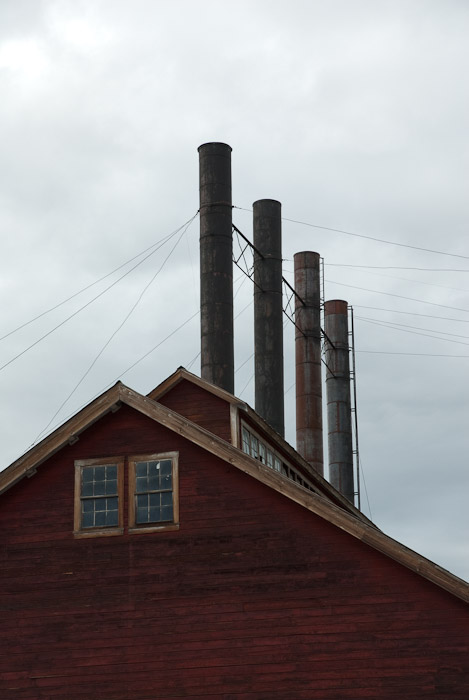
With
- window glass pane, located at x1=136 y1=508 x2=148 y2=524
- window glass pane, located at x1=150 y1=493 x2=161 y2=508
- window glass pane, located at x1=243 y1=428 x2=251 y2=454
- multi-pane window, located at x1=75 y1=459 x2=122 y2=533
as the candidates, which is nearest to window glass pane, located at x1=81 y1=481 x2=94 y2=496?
multi-pane window, located at x1=75 y1=459 x2=122 y2=533

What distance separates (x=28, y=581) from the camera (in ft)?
80.1

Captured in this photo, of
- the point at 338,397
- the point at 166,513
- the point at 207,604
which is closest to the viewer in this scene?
the point at 207,604

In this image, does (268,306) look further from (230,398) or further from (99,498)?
(99,498)

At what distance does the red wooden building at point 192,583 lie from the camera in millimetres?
22281

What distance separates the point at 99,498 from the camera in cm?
2447

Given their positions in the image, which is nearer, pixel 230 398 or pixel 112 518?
pixel 112 518

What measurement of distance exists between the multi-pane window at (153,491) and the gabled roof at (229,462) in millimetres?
828

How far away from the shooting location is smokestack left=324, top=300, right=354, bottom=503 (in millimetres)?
54719

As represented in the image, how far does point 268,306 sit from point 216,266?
20.5ft

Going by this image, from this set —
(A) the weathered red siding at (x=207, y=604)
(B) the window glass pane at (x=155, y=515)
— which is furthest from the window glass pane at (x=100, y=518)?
(B) the window glass pane at (x=155, y=515)

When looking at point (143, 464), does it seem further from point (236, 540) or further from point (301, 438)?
point (301, 438)

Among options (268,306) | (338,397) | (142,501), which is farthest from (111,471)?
(338,397)

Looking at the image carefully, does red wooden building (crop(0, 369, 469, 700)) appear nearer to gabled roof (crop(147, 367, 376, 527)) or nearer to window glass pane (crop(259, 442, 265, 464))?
gabled roof (crop(147, 367, 376, 527))

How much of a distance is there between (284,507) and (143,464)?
3.31m
